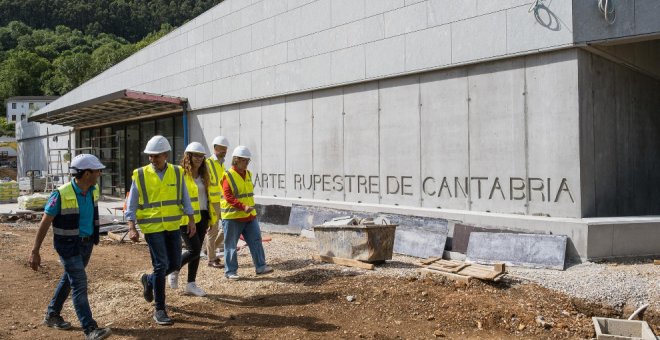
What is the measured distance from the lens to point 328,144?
12023 mm

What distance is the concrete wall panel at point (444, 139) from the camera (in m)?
9.30

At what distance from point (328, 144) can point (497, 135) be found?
4.40 metres

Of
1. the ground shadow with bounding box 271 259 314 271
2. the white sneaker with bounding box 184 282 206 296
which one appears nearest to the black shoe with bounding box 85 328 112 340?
the white sneaker with bounding box 184 282 206 296

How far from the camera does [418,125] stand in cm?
998

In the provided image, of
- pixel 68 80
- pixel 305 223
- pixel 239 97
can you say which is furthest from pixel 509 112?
pixel 68 80

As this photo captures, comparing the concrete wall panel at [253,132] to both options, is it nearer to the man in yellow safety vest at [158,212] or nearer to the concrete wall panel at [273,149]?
the concrete wall panel at [273,149]

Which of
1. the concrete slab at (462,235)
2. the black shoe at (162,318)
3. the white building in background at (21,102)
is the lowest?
the black shoe at (162,318)

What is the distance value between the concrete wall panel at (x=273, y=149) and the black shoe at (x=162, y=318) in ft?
26.1

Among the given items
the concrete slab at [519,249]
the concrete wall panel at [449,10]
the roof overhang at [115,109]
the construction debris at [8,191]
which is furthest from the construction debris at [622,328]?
the construction debris at [8,191]

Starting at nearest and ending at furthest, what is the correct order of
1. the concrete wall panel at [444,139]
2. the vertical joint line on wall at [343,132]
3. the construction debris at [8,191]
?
the concrete wall panel at [444,139] → the vertical joint line on wall at [343,132] → the construction debris at [8,191]

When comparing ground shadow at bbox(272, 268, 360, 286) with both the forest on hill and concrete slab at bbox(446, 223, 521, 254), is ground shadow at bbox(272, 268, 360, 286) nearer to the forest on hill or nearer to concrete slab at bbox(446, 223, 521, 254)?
concrete slab at bbox(446, 223, 521, 254)

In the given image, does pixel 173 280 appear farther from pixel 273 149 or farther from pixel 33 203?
pixel 33 203

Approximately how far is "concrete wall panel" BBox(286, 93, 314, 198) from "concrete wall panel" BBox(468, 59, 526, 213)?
15.1ft

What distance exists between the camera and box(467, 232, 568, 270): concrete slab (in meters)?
7.55
